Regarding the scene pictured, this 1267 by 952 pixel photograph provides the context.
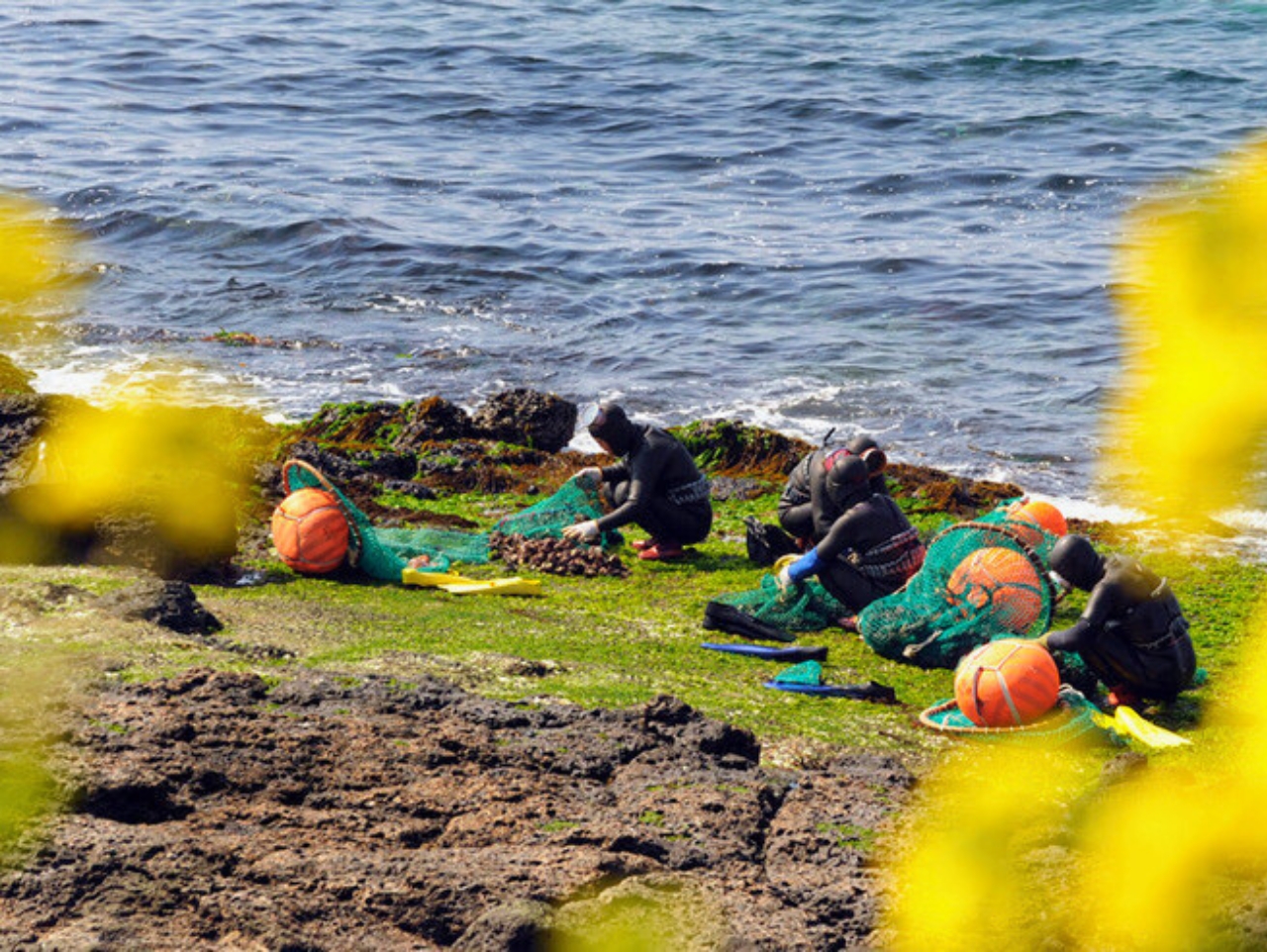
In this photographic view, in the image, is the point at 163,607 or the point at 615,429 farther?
the point at 615,429

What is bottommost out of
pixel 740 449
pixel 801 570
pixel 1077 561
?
pixel 740 449

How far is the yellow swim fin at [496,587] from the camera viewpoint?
9.24 m

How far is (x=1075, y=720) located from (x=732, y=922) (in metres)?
3.17

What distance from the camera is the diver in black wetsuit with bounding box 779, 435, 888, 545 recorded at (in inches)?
368

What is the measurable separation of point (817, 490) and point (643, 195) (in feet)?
54.4

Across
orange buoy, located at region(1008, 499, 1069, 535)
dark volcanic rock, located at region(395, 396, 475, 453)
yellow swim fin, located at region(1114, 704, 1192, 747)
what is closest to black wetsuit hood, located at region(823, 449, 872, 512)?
orange buoy, located at region(1008, 499, 1069, 535)

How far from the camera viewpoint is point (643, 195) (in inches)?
997

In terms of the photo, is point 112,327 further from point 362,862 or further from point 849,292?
point 362,862

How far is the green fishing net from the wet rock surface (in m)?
3.21

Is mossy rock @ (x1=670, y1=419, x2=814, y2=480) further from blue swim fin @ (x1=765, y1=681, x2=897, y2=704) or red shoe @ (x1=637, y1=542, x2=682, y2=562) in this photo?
blue swim fin @ (x1=765, y1=681, x2=897, y2=704)

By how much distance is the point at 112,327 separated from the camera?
1994cm

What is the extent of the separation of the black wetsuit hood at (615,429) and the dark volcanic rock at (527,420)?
353cm

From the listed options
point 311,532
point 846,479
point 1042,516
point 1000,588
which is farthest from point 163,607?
point 1042,516

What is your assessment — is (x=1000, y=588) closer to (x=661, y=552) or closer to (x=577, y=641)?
(x=577, y=641)
